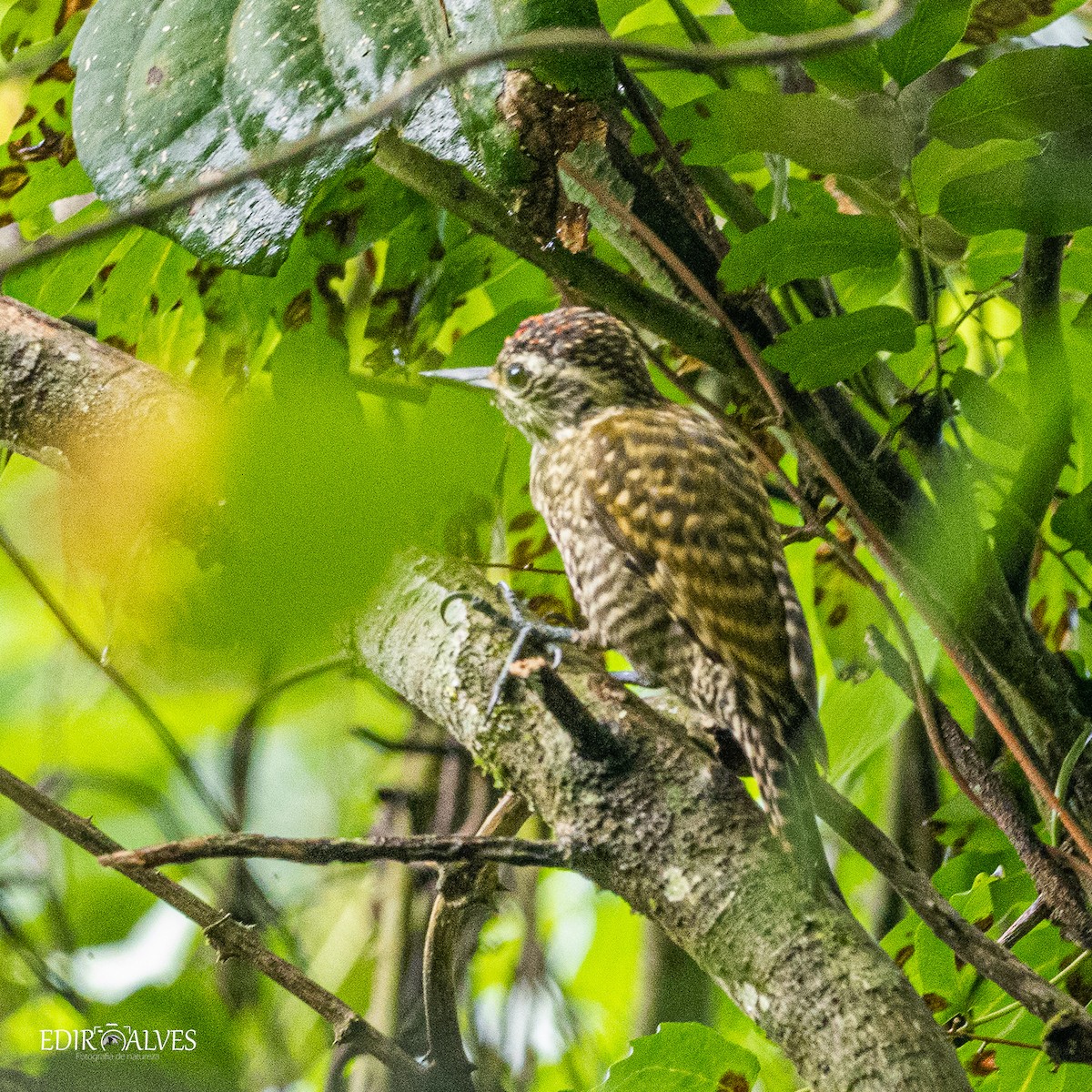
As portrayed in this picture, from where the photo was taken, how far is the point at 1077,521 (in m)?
1.29

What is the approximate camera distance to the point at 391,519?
333 mm

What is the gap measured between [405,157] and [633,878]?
73 centimetres

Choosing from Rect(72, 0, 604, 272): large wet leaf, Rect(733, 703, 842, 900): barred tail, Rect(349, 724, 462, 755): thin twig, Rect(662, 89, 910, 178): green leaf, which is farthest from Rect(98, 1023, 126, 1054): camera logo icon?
Rect(662, 89, 910, 178): green leaf

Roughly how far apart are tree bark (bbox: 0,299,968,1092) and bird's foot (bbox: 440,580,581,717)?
12 mm

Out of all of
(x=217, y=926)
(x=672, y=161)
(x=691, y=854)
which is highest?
(x=672, y=161)

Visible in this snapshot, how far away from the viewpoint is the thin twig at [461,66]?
0.51m

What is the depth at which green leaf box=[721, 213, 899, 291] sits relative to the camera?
1.04 m

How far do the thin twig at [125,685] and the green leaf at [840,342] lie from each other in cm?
63

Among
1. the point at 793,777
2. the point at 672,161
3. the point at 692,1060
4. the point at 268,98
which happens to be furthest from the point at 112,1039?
the point at 672,161

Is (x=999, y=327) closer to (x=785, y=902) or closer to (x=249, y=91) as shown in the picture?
(x=785, y=902)

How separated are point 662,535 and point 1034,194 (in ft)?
2.24

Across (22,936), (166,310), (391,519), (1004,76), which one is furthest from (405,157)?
(22,936)

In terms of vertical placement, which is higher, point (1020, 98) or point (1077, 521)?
point (1020, 98)

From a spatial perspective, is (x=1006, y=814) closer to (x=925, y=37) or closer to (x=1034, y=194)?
(x=1034, y=194)
